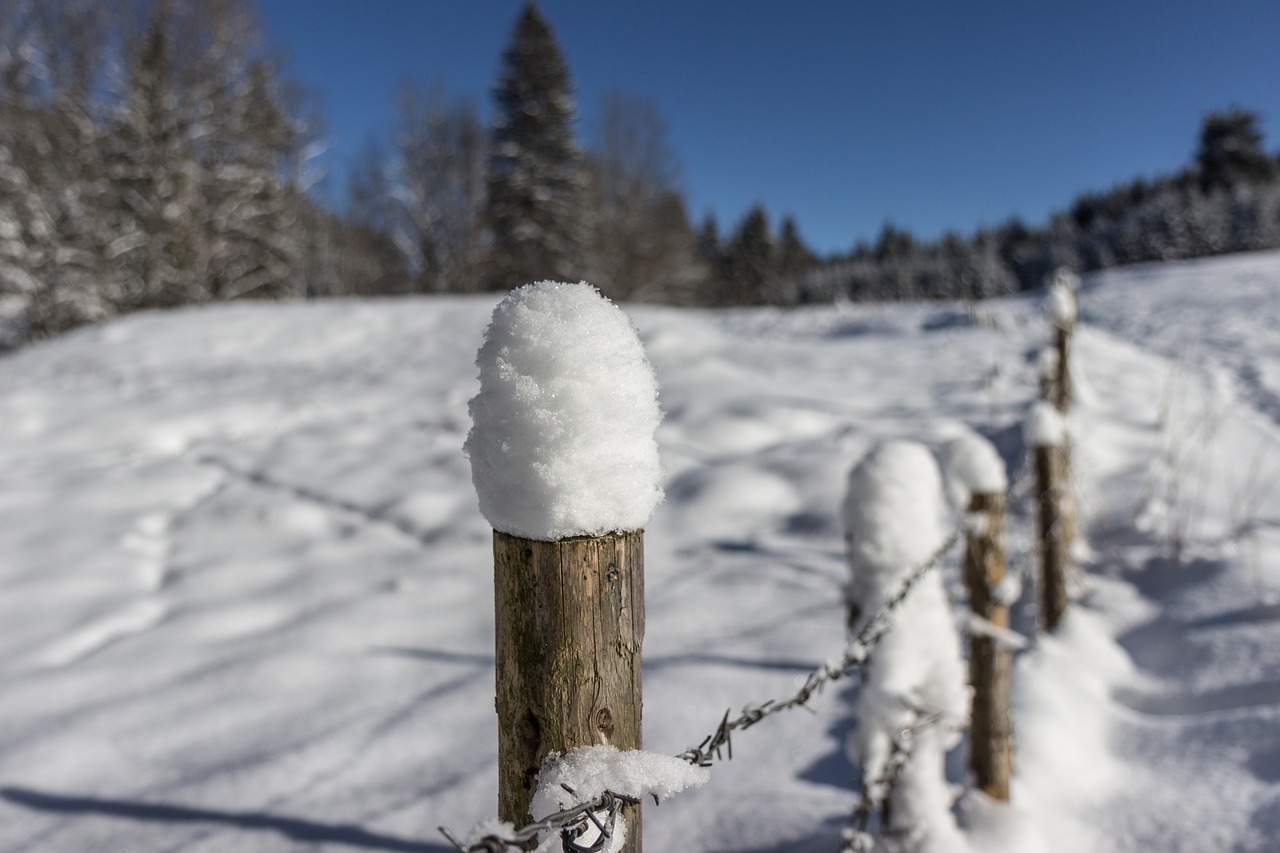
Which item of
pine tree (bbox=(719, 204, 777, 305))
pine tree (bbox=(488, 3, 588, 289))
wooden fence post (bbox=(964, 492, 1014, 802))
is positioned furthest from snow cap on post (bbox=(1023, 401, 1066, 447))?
pine tree (bbox=(719, 204, 777, 305))

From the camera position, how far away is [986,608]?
1892mm

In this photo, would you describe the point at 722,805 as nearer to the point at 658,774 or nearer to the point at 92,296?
the point at 658,774

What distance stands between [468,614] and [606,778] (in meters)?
2.34

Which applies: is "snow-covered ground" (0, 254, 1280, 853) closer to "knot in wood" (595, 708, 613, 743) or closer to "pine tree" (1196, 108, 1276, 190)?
"knot in wood" (595, 708, 613, 743)

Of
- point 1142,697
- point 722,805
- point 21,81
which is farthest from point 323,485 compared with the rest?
point 21,81

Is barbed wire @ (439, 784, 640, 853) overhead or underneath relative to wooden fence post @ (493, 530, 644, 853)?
underneath

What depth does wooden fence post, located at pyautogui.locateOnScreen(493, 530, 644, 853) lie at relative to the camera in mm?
734

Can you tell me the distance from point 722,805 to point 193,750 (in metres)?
1.74

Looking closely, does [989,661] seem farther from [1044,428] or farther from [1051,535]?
[1044,428]

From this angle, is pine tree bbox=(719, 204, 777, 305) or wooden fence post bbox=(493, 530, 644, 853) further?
pine tree bbox=(719, 204, 777, 305)

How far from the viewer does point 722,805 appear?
6.40 feet

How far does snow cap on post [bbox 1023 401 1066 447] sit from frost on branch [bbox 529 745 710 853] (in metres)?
2.70

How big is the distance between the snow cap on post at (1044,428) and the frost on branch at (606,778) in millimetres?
2701

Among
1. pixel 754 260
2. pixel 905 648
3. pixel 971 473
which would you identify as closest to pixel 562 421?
pixel 905 648
